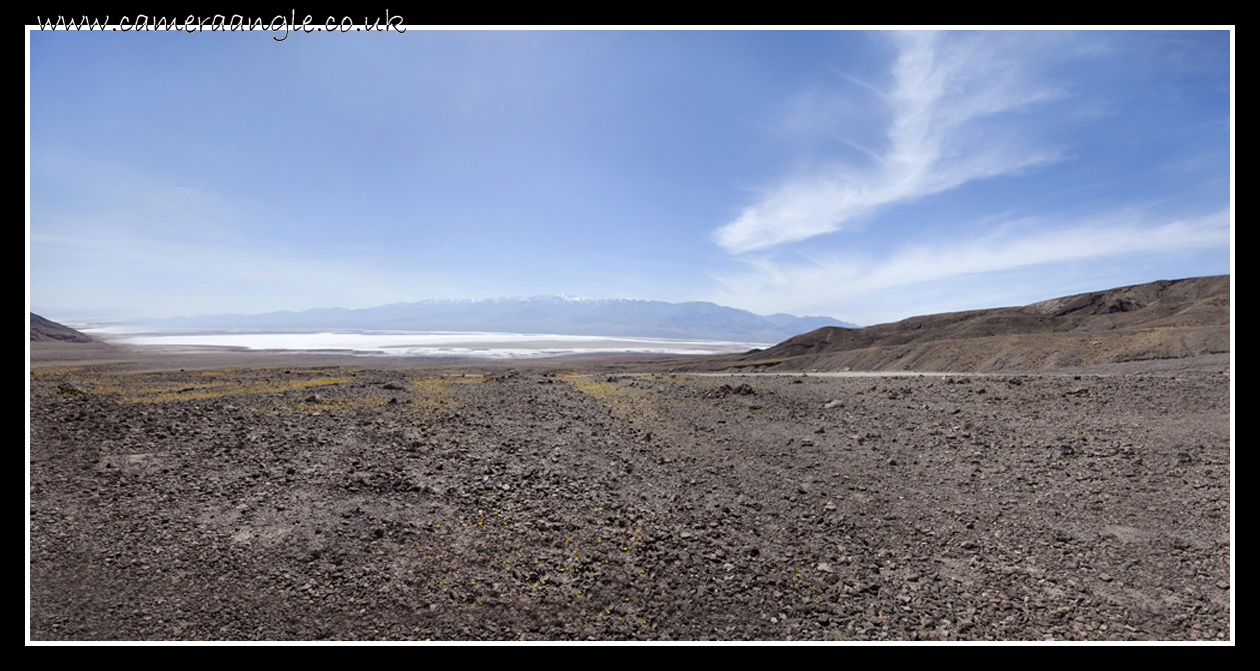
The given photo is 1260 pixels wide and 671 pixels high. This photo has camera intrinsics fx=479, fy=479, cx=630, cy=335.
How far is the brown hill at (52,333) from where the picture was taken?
4254 inches

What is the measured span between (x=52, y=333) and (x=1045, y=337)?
18355 centimetres

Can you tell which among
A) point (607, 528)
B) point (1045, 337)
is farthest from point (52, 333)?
point (1045, 337)

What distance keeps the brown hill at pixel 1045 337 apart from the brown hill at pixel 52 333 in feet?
482

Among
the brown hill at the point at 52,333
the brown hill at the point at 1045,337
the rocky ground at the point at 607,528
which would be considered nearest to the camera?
the rocky ground at the point at 607,528

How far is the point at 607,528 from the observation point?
20.5 ft

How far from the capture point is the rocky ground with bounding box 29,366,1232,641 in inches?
175

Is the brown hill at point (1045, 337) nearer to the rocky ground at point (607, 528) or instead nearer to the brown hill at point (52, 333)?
the rocky ground at point (607, 528)

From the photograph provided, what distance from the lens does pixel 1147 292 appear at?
77625 millimetres

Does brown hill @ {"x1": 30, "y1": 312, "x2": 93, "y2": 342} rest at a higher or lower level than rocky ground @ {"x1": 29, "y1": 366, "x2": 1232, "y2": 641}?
higher

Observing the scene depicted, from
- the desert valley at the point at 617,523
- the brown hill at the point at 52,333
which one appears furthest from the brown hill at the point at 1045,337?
the brown hill at the point at 52,333

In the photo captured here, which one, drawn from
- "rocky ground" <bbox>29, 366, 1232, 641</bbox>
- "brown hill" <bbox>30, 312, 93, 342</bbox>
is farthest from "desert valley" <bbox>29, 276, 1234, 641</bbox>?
"brown hill" <bbox>30, 312, 93, 342</bbox>

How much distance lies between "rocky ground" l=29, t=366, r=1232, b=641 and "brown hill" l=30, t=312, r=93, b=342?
501 ft

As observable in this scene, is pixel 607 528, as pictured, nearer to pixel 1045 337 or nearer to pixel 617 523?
pixel 617 523

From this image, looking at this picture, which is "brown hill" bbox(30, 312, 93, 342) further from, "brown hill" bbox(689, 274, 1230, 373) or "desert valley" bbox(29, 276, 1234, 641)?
"desert valley" bbox(29, 276, 1234, 641)
